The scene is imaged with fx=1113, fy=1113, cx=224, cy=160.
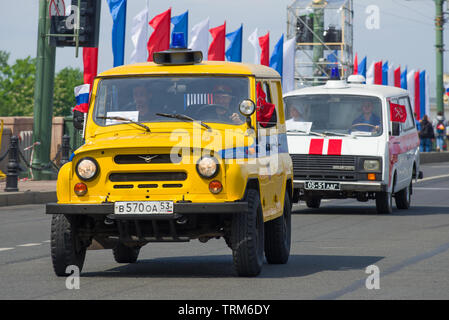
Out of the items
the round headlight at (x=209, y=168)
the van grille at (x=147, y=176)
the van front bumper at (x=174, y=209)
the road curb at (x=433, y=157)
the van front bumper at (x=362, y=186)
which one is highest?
the road curb at (x=433, y=157)

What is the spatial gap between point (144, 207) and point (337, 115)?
33.8 feet

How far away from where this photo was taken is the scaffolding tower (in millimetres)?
71812

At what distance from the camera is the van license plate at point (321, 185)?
18656mm

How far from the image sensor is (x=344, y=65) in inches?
2822

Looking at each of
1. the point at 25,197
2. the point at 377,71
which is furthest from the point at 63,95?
the point at 25,197

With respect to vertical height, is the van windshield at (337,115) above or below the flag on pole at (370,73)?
below

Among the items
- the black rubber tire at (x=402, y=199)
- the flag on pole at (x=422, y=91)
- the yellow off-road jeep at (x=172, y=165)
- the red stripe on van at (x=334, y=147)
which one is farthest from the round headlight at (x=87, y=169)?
the flag on pole at (x=422, y=91)

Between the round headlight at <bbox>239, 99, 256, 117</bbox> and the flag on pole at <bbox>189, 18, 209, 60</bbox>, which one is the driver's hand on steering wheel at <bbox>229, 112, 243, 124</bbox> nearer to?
the round headlight at <bbox>239, 99, 256, 117</bbox>

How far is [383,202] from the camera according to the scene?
19141mm

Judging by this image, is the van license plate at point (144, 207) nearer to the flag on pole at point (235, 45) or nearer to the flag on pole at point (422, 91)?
the flag on pole at point (235, 45)

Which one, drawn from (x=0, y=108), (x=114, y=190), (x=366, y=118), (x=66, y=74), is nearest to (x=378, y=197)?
(x=366, y=118)

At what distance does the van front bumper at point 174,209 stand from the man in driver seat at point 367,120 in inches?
394
